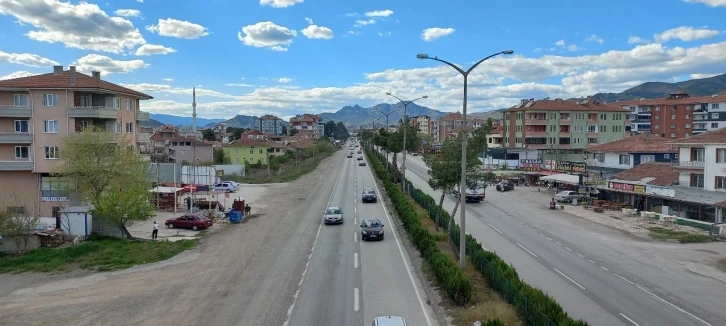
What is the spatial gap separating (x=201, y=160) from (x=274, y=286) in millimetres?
86107

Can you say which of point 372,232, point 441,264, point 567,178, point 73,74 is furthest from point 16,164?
point 567,178

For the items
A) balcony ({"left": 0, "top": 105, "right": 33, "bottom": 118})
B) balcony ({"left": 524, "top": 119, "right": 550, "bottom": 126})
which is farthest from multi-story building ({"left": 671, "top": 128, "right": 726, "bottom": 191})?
balcony ({"left": 0, "top": 105, "right": 33, "bottom": 118})

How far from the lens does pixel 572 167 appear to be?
60562 millimetres

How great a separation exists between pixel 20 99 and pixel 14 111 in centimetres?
116

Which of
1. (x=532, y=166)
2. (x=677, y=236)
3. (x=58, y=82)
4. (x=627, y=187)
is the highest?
(x=58, y=82)

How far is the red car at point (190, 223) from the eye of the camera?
38031 mm

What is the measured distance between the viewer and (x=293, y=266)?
25.6 metres

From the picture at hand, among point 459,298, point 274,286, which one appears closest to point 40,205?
point 274,286

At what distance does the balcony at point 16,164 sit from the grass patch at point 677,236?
45110 millimetres

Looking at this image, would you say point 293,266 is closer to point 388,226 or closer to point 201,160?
point 388,226

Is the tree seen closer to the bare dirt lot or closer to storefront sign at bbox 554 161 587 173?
the bare dirt lot

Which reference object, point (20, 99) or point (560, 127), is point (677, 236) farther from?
point (560, 127)

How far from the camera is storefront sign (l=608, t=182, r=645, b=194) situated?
147 feet

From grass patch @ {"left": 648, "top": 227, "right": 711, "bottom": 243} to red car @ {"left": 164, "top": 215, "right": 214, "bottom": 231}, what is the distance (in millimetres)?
29697
